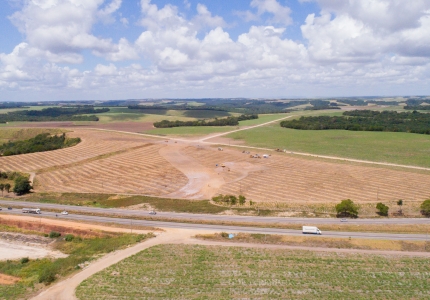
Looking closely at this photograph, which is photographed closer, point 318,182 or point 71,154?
point 318,182

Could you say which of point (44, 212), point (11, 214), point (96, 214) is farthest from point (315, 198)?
point (11, 214)

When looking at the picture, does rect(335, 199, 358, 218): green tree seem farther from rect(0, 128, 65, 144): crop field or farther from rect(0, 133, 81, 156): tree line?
rect(0, 128, 65, 144): crop field

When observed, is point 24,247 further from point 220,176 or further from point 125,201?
point 220,176

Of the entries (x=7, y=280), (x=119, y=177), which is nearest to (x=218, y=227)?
(x=7, y=280)

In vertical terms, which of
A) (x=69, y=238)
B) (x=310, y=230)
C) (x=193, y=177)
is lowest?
(x=69, y=238)

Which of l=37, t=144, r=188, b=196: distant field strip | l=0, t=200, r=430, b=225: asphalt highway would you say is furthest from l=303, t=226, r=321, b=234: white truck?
l=37, t=144, r=188, b=196: distant field strip
